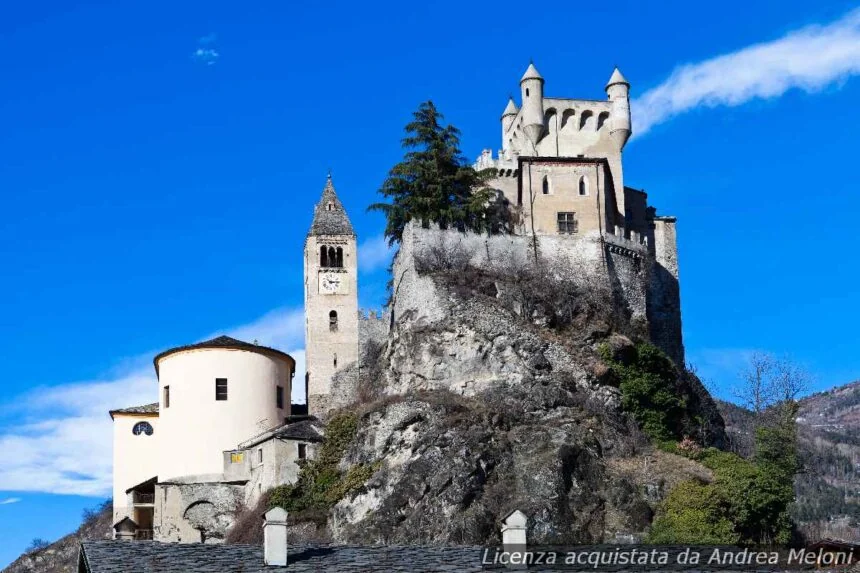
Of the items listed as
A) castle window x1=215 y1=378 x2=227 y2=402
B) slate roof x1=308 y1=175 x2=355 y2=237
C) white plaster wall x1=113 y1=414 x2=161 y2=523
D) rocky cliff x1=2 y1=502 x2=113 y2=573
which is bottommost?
rocky cliff x1=2 y1=502 x2=113 y2=573

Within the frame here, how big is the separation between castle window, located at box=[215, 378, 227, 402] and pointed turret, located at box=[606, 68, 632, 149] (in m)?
25.8

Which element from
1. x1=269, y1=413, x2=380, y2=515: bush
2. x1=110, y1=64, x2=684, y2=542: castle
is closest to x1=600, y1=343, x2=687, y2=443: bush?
x1=110, y1=64, x2=684, y2=542: castle

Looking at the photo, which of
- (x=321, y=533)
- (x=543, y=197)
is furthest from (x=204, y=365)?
(x=543, y=197)

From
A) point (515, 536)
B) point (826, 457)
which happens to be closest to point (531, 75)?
point (515, 536)

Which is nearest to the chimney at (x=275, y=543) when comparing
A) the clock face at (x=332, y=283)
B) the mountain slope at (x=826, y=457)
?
the mountain slope at (x=826, y=457)

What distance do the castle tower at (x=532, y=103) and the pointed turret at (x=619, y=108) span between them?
419 cm

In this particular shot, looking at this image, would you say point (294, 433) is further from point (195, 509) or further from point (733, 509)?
point (733, 509)

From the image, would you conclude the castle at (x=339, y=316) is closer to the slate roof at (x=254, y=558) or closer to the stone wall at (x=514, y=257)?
the stone wall at (x=514, y=257)

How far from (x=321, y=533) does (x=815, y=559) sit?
27192 mm

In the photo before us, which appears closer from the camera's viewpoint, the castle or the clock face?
the castle

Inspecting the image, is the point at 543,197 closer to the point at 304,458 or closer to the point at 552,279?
the point at 552,279

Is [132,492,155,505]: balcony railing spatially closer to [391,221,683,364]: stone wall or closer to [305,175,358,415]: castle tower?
[305,175,358,415]: castle tower

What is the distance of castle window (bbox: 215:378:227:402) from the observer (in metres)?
69.2

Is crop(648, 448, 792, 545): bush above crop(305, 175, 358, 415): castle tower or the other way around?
the other way around
